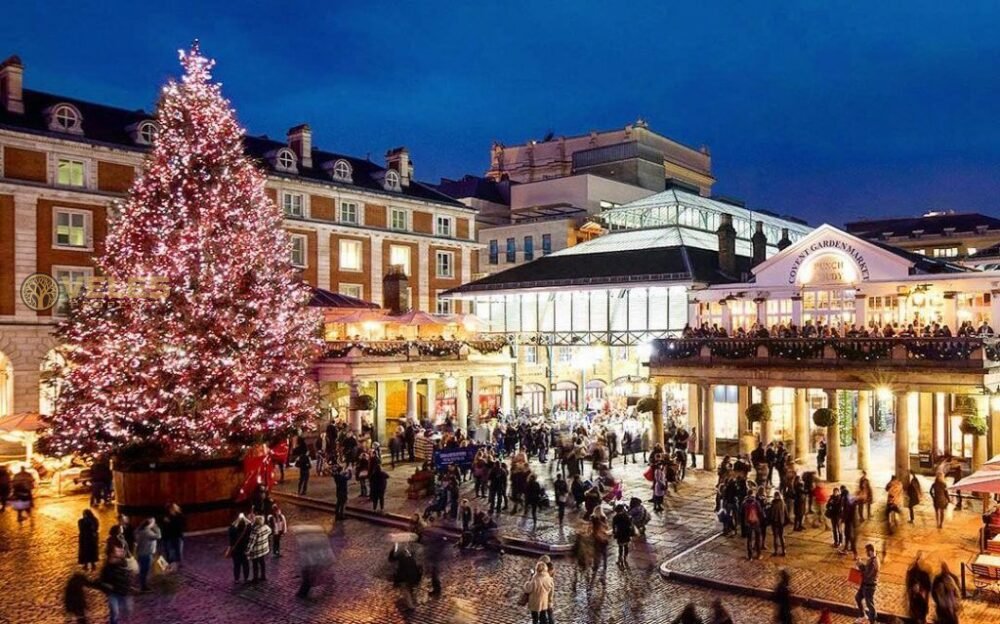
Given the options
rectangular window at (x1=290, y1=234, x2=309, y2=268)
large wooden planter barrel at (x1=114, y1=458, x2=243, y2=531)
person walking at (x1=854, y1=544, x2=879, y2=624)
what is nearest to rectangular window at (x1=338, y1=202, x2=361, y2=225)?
rectangular window at (x1=290, y1=234, x2=309, y2=268)

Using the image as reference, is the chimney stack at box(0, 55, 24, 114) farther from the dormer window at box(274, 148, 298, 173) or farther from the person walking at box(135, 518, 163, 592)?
the person walking at box(135, 518, 163, 592)

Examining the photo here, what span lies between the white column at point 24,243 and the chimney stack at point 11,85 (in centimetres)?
→ 461

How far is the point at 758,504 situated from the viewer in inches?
754

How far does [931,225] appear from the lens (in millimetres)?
79438

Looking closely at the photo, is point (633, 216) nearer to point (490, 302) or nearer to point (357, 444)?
point (490, 302)

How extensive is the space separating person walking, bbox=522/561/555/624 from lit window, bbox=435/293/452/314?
39823mm

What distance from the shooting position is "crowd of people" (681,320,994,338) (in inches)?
1008

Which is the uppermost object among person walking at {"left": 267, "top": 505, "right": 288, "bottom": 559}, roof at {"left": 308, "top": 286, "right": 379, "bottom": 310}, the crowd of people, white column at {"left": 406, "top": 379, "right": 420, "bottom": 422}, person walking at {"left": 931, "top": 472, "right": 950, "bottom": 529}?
roof at {"left": 308, "top": 286, "right": 379, "bottom": 310}

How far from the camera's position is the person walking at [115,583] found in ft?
48.4

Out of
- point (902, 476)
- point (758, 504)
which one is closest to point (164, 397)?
point (758, 504)

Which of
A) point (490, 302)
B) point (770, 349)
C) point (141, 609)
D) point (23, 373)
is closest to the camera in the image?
point (141, 609)

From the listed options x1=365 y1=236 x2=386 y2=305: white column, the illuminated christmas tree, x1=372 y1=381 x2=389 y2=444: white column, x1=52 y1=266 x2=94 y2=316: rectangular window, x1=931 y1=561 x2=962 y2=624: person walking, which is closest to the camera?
x1=931 y1=561 x2=962 y2=624: person walking

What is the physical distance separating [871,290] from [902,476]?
7300mm

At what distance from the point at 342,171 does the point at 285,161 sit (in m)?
3.87
